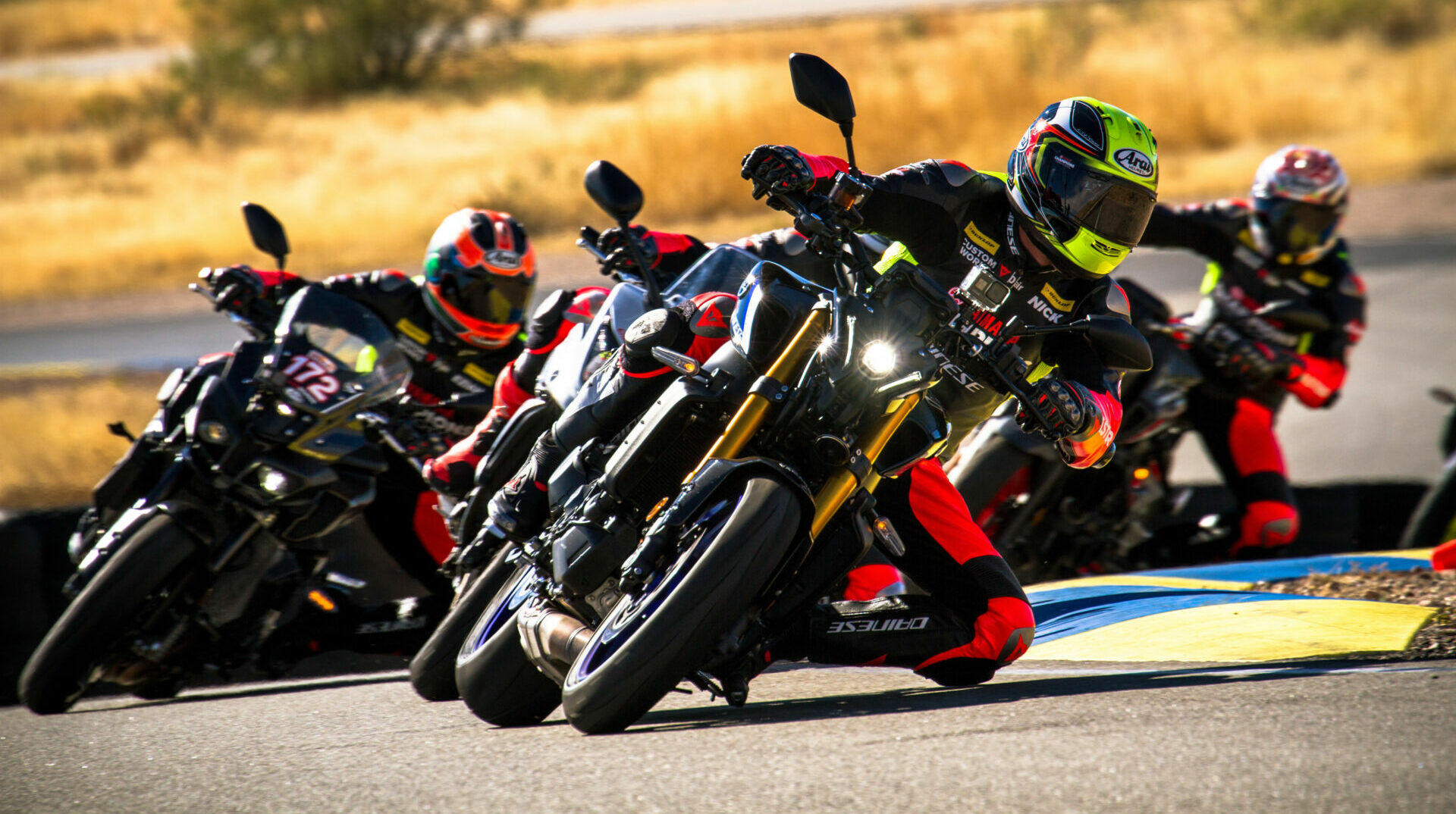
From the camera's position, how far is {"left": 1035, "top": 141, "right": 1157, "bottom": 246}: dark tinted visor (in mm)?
4188

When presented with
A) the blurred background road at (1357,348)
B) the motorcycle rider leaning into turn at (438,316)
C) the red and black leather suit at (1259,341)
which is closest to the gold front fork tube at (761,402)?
the motorcycle rider leaning into turn at (438,316)

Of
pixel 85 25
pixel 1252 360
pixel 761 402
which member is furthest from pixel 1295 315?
pixel 85 25

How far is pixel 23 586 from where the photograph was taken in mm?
6152

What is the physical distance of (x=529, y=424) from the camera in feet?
16.1

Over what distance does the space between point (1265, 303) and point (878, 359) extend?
4046 mm

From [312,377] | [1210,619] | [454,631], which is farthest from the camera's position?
[312,377]

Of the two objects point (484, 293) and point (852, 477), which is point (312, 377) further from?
point (852, 477)

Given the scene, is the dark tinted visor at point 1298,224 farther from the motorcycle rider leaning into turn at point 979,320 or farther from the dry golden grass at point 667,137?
the dry golden grass at point 667,137

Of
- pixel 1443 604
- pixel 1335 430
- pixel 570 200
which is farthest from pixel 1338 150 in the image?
pixel 1443 604

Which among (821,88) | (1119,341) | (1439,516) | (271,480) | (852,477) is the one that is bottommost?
(1439,516)

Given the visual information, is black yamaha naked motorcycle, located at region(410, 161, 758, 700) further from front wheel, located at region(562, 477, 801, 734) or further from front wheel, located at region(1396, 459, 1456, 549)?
front wheel, located at region(1396, 459, 1456, 549)

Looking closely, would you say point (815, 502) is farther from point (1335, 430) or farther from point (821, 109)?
point (1335, 430)

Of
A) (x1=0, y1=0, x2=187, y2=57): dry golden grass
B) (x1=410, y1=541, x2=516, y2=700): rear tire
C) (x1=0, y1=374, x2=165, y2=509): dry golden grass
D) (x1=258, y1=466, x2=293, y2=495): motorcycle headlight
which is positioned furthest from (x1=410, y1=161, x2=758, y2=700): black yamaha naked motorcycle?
(x1=0, y1=0, x2=187, y2=57): dry golden grass

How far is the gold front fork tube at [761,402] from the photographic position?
3.73m
